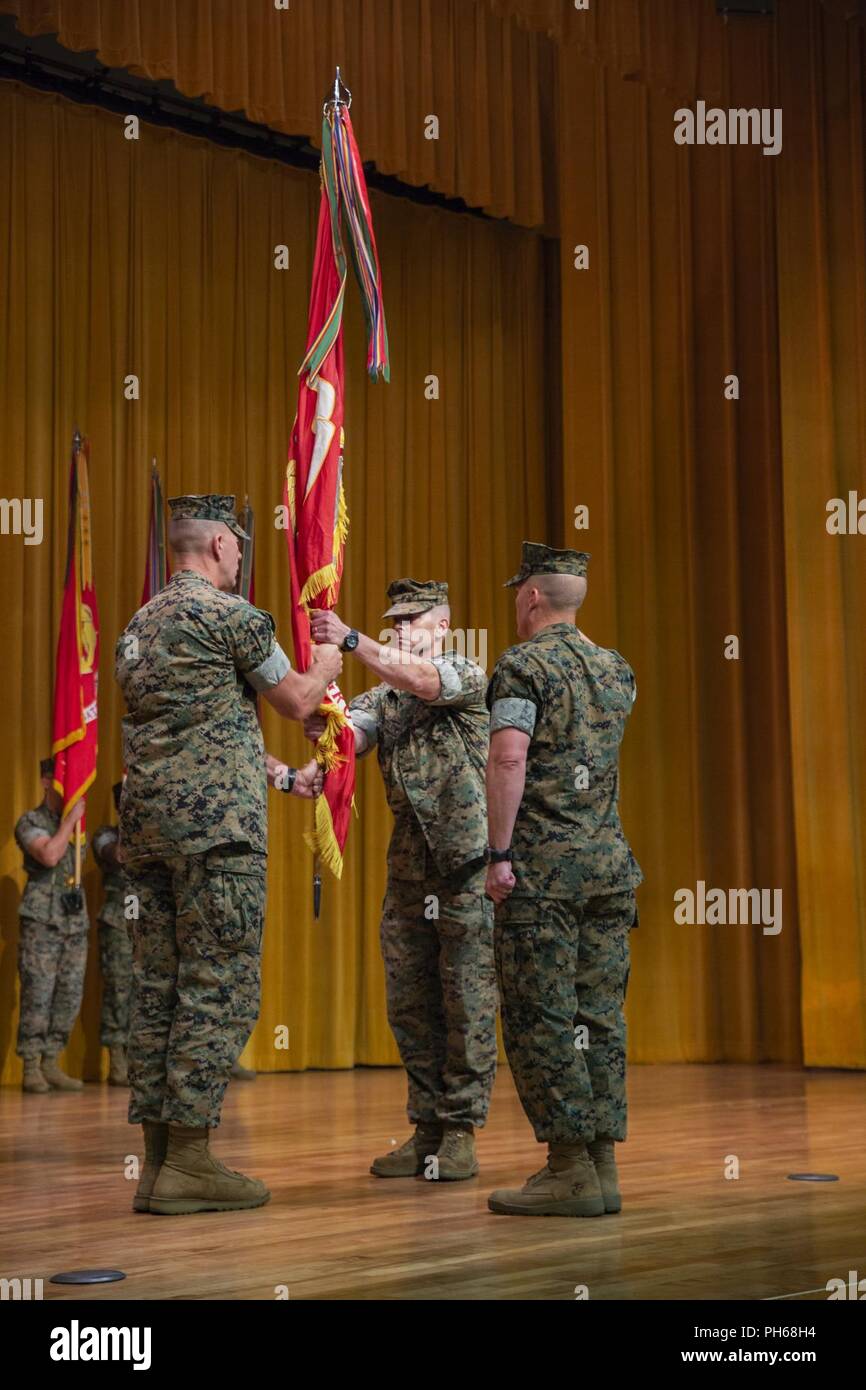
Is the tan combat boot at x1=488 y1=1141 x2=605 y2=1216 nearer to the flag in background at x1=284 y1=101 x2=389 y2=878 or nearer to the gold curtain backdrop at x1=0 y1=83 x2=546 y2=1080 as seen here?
the flag in background at x1=284 y1=101 x2=389 y2=878

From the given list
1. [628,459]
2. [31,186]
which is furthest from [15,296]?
[628,459]

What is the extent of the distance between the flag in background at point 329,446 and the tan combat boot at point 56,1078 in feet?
10.9

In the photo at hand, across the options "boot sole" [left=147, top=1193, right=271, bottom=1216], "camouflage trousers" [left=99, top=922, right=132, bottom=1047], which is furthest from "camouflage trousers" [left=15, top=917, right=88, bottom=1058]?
"boot sole" [left=147, top=1193, right=271, bottom=1216]

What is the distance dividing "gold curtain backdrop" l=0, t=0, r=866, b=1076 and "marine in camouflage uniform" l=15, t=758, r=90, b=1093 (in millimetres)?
396

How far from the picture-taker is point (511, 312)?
10.0 metres

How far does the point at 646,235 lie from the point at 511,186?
77 centimetres

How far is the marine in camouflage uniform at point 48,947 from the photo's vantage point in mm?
7699

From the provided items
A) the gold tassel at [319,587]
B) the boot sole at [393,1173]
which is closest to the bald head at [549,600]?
the gold tassel at [319,587]

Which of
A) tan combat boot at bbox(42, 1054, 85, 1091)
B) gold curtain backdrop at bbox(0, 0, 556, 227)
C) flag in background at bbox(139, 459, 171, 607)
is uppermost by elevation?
gold curtain backdrop at bbox(0, 0, 556, 227)

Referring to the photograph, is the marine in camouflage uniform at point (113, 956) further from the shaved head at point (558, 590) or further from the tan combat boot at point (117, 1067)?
the shaved head at point (558, 590)

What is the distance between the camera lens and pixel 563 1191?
12.1 feet

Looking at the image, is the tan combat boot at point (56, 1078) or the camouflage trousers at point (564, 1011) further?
the tan combat boot at point (56, 1078)

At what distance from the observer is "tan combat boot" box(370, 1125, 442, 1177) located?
4473 millimetres
